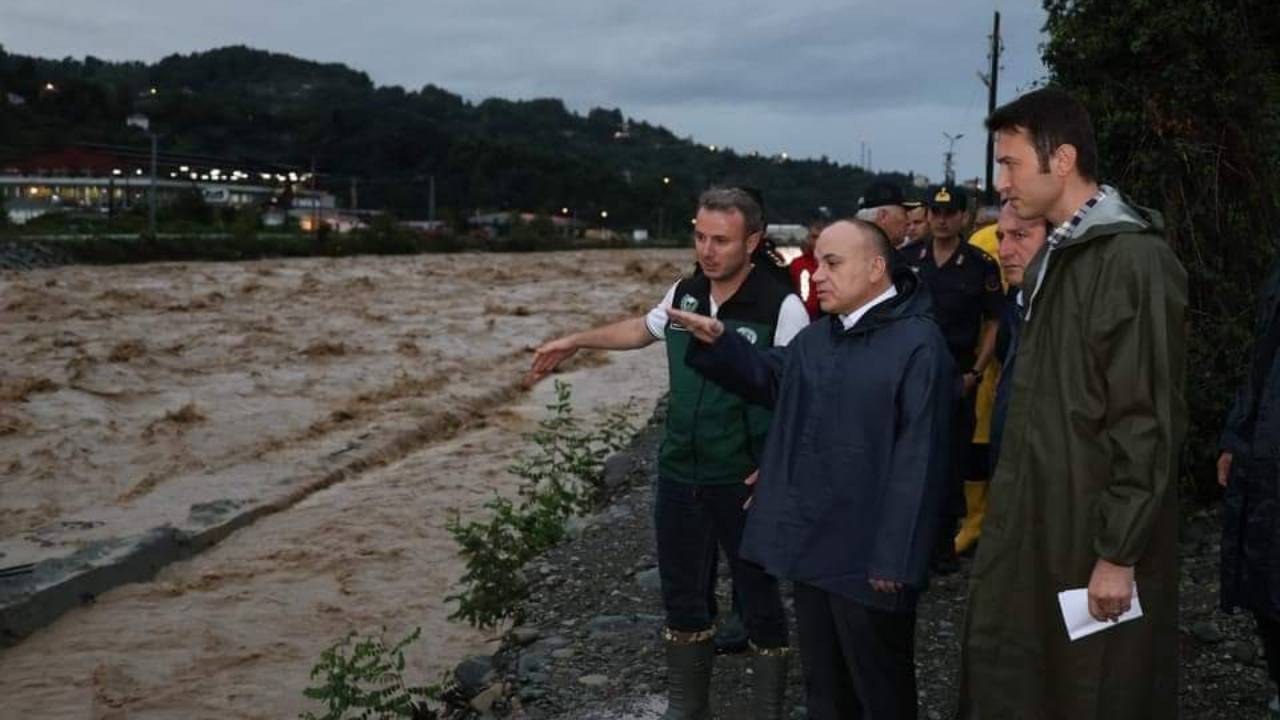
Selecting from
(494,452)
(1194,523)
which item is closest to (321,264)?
(494,452)

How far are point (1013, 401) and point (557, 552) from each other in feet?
15.8

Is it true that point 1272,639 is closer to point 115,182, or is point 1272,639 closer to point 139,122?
point 115,182

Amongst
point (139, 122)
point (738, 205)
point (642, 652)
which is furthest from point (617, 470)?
point (139, 122)

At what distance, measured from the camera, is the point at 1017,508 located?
2.79 m

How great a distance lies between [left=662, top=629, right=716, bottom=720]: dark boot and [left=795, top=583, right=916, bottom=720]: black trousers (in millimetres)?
700

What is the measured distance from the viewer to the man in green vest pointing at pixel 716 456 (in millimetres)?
4070

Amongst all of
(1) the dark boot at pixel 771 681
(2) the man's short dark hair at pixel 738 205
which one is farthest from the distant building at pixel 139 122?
(1) the dark boot at pixel 771 681

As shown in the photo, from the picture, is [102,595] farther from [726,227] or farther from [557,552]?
[726,227]

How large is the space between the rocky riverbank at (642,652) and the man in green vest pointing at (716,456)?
50 cm

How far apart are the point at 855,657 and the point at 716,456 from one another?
924 millimetres

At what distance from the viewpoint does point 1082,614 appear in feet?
8.87

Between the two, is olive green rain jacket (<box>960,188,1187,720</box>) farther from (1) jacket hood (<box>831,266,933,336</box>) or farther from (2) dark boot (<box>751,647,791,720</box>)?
(2) dark boot (<box>751,647,791,720</box>)

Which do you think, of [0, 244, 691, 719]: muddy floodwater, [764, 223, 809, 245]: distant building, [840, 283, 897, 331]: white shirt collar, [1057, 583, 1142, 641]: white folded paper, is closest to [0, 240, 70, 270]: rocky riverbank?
[0, 244, 691, 719]: muddy floodwater

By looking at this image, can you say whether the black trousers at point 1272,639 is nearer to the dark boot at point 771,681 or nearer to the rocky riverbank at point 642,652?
the rocky riverbank at point 642,652
